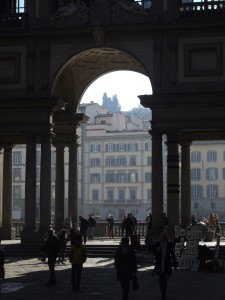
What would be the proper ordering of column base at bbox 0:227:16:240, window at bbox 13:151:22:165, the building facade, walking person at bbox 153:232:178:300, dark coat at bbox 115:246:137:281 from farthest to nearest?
the building facade
window at bbox 13:151:22:165
column base at bbox 0:227:16:240
walking person at bbox 153:232:178:300
dark coat at bbox 115:246:137:281

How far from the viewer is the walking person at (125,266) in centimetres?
1844

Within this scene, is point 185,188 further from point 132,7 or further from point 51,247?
point 51,247

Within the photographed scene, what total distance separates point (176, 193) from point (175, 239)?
314cm

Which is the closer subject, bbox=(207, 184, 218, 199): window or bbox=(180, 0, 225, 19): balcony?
bbox=(180, 0, 225, 19): balcony

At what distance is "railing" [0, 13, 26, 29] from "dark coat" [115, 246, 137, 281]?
19611 mm

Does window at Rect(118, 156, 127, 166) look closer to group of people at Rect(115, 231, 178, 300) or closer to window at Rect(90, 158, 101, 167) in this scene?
window at Rect(90, 158, 101, 167)

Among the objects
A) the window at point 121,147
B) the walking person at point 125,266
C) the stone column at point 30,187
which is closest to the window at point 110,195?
the window at point 121,147

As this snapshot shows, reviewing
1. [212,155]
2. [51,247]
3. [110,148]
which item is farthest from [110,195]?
[51,247]

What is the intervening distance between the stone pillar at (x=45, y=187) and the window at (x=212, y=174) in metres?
77.8

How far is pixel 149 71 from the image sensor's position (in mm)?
34688

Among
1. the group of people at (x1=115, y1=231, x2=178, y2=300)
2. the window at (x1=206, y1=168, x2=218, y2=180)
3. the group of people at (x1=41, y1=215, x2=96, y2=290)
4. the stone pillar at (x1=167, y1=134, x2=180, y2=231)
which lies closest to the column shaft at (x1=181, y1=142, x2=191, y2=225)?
the stone pillar at (x1=167, y1=134, x2=180, y2=231)

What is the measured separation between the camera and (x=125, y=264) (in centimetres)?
1844

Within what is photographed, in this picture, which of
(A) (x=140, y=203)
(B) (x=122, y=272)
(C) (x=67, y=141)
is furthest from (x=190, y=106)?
(A) (x=140, y=203)

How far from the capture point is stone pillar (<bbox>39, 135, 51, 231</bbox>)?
116 ft
